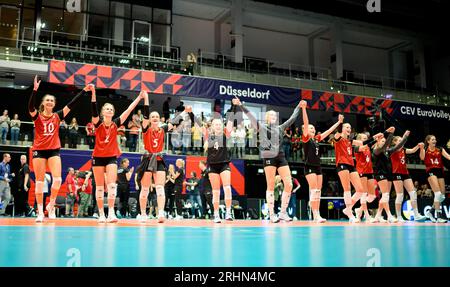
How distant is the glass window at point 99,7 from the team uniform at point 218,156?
68.1ft

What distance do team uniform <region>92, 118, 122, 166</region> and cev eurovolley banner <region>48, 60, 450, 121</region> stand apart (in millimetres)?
11998

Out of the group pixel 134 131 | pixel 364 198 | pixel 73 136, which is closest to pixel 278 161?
pixel 364 198

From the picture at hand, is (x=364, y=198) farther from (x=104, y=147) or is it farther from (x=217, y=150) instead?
(x=104, y=147)

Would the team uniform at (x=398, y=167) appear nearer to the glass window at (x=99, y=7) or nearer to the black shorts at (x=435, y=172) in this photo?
the black shorts at (x=435, y=172)

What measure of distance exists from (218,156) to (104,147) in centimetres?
226

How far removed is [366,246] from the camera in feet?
11.9

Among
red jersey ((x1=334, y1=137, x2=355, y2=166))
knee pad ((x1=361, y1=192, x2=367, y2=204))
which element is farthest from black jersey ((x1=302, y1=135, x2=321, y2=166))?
knee pad ((x1=361, y1=192, x2=367, y2=204))

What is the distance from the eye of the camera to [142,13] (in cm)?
2683

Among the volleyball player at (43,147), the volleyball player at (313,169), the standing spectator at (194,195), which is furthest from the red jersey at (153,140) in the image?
the standing spectator at (194,195)

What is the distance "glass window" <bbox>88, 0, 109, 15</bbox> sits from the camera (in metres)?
25.8

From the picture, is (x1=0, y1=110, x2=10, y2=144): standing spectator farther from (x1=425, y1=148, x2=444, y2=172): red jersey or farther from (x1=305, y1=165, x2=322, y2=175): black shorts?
(x1=425, y1=148, x2=444, y2=172): red jersey

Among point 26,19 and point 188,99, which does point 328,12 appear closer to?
point 188,99

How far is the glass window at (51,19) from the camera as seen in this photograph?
2423 centimetres
